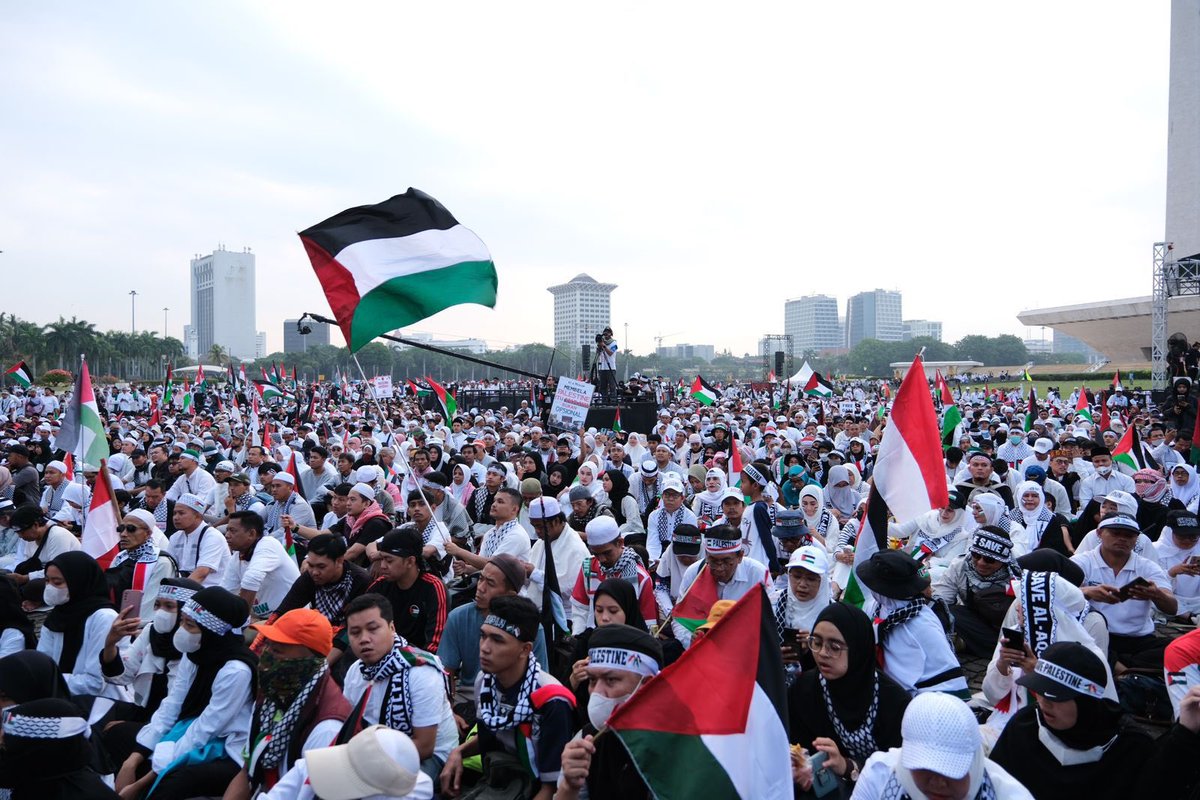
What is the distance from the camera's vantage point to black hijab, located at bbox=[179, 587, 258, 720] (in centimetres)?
405

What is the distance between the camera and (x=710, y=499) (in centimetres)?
913

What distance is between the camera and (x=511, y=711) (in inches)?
146

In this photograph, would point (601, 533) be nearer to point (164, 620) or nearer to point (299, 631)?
point (299, 631)

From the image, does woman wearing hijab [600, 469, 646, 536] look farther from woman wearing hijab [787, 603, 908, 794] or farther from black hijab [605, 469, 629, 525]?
woman wearing hijab [787, 603, 908, 794]

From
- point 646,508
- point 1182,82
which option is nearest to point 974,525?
point 646,508

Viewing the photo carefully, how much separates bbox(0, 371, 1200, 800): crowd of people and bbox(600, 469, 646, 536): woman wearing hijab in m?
0.10

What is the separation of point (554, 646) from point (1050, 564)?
3.21 m

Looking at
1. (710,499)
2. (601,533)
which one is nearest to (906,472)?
(601,533)

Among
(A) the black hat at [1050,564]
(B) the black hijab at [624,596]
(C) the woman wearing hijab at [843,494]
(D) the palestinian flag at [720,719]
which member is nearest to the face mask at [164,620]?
(B) the black hijab at [624,596]

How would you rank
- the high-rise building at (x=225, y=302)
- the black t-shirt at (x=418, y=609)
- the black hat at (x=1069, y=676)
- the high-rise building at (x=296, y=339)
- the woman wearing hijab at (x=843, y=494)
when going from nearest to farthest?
the black hat at (x=1069, y=676) → the black t-shirt at (x=418, y=609) → the woman wearing hijab at (x=843, y=494) → the high-rise building at (x=296, y=339) → the high-rise building at (x=225, y=302)

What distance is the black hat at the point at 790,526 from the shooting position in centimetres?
665

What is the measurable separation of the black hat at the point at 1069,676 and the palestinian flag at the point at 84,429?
29.8 ft

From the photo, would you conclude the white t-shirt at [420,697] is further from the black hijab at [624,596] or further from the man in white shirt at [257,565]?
the man in white shirt at [257,565]

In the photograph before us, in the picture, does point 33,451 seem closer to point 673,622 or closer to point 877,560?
point 673,622
